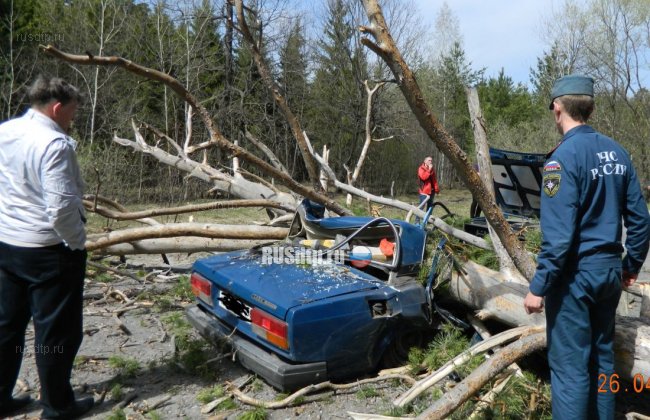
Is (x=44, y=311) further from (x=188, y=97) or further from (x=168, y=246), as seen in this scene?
(x=168, y=246)

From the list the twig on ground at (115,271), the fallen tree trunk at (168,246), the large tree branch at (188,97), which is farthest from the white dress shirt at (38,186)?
the twig on ground at (115,271)

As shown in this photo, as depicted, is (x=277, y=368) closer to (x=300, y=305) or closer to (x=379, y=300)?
(x=300, y=305)

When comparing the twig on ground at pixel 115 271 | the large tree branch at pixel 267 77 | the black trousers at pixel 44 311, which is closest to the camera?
the black trousers at pixel 44 311

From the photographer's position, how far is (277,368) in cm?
334

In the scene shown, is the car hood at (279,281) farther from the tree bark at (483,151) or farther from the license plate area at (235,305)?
the tree bark at (483,151)

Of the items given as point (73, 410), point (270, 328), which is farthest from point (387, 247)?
point (73, 410)

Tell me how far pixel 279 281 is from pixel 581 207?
2064mm

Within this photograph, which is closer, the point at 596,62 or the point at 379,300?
the point at 379,300

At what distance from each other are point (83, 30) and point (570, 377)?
62.8ft

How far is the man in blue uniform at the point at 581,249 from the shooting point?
2.52m

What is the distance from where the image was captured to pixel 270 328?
3410 mm

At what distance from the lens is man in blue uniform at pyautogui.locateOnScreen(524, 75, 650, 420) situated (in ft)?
8.26

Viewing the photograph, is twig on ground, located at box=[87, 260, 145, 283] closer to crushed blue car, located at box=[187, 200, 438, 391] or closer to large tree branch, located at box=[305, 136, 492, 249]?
crushed blue car, located at box=[187, 200, 438, 391]

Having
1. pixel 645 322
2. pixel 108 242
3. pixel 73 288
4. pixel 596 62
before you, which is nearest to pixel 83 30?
pixel 108 242
